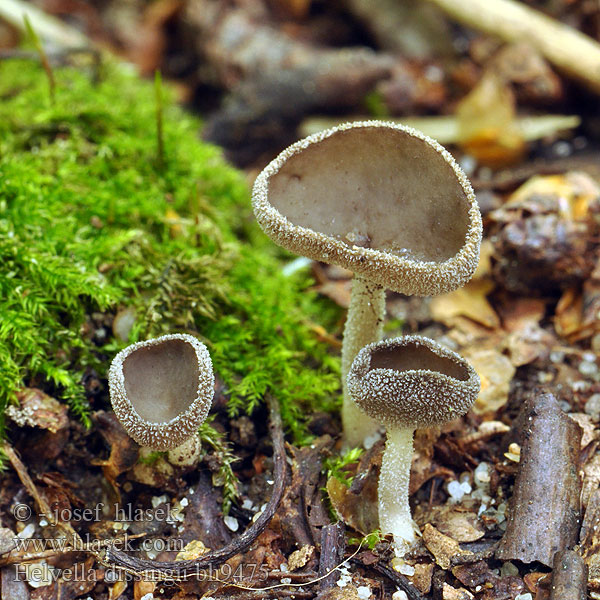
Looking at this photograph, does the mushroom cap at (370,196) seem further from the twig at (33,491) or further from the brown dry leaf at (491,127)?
the brown dry leaf at (491,127)

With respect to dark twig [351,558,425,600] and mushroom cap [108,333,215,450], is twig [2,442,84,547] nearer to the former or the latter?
mushroom cap [108,333,215,450]

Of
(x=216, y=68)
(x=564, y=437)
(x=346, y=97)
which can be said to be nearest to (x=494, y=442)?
(x=564, y=437)

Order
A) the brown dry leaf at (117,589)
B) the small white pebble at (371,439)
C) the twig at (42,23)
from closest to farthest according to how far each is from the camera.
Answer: the brown dry leaf at (117,589) → the small white pebble at (371,439) → the twig at (42,23)

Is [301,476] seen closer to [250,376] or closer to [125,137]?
[250,376]

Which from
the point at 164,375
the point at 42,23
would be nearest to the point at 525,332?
the point at 164,375

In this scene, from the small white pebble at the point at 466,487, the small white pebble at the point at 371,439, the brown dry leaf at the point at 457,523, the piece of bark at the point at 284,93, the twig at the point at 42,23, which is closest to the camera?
the brown dry leaf at the point at 457,523

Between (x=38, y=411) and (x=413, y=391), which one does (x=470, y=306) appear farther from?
(x=38, y=411)

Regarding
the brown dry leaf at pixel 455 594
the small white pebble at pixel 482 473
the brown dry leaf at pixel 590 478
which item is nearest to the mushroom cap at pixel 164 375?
the brown dry leaf at pixel 455 594
